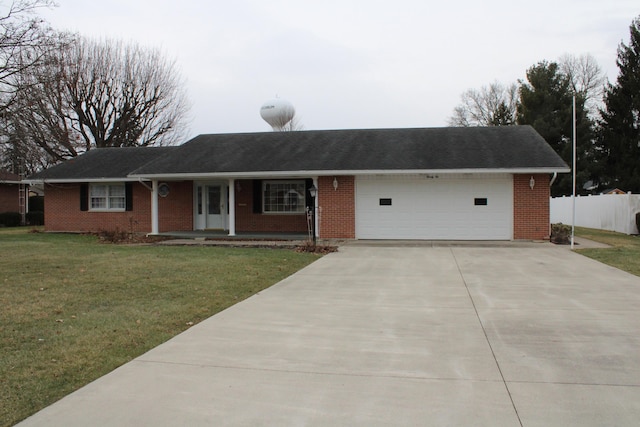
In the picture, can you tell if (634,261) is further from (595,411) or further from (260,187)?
(260,187)

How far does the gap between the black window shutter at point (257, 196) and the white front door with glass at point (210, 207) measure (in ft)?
4.94

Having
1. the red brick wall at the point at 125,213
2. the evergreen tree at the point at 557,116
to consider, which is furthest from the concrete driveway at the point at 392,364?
the evergreen tree at the point at 557,116

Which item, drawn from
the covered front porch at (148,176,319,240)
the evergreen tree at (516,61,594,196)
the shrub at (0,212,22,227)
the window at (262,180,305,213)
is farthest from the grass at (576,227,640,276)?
the shrub at (0,212,22,227)

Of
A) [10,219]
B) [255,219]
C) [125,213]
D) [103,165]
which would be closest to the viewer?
[255,219]

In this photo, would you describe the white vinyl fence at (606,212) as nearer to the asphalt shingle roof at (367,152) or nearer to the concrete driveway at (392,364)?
the asphalt shingle roof at (367,152)

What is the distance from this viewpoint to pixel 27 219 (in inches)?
1193

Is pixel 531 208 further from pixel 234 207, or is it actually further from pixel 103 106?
pixel 103 106

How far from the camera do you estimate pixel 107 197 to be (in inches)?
835

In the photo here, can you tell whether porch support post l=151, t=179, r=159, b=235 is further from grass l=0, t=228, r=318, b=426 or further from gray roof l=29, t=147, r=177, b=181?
grass l=0, t=228, r=318, b=426

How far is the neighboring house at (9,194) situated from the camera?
3002cm

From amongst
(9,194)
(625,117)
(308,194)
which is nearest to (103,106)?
(9,194)

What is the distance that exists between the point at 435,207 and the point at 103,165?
572 inches

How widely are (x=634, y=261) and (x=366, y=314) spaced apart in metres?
8.43

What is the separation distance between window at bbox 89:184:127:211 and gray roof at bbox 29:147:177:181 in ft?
2.13
